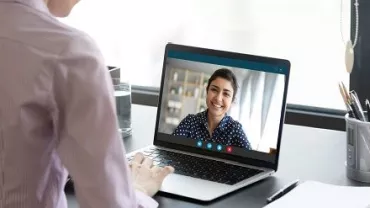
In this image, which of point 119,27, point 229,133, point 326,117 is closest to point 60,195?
point 229,133

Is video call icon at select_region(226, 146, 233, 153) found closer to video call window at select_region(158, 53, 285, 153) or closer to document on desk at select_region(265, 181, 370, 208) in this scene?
video call window at select_region(158, 53, 285, 153)

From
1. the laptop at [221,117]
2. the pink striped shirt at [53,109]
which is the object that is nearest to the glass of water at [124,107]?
the laptop at [221,117]

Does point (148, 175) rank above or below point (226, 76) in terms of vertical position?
below

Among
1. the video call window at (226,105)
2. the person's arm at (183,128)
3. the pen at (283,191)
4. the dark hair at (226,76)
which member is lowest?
Result: the pen at (283,191)

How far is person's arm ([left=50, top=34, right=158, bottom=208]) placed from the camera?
0.77m

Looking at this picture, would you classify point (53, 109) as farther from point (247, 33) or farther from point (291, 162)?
point (247, 33)

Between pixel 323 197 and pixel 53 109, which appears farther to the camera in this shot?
pixel 323 197

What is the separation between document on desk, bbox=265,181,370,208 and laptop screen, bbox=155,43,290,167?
14 centimetres

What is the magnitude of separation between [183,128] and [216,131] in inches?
3.3

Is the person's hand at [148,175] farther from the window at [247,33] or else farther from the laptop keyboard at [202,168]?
the window at [247,33]

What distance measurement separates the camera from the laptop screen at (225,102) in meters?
1.33

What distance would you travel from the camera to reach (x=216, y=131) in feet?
4.48

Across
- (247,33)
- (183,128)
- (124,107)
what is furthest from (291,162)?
(247,33)

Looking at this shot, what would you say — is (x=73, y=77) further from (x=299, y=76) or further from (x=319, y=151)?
(x=299, y=76)
